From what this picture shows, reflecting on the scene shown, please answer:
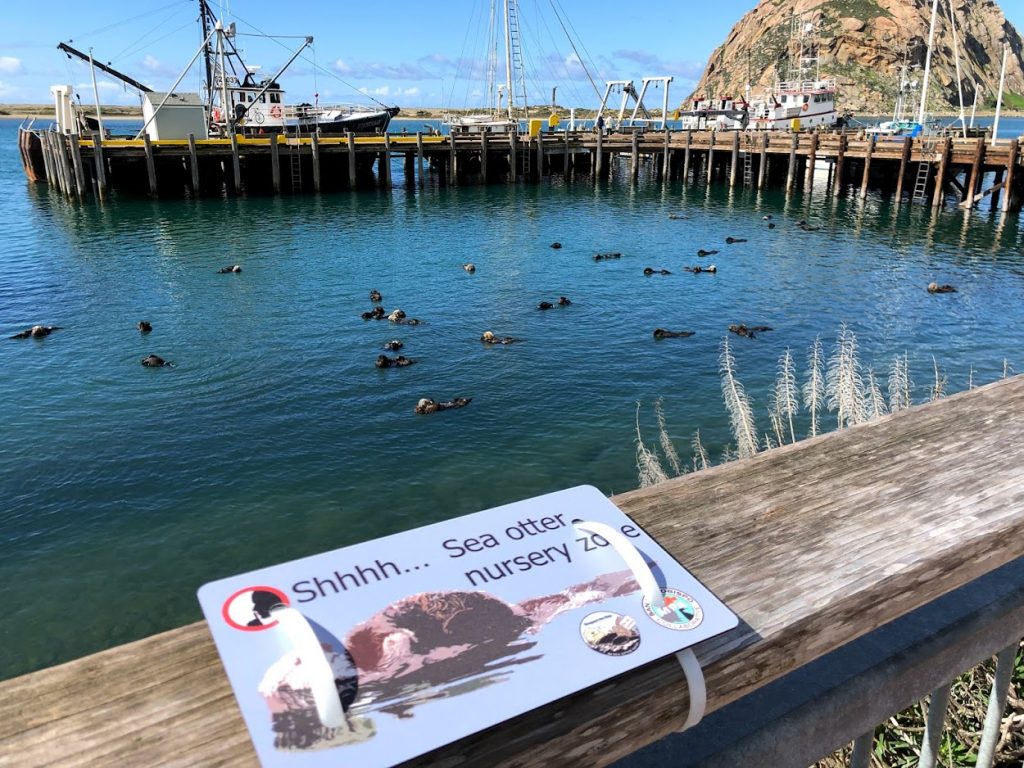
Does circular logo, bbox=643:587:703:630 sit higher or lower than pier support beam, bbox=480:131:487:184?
lower

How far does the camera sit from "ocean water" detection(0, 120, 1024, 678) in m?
10.6

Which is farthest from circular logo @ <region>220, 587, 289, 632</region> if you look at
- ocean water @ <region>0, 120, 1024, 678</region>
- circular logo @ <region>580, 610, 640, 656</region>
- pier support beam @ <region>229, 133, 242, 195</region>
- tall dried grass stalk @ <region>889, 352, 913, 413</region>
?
pier support beam @ <region>229, 133, 242, 195</region>

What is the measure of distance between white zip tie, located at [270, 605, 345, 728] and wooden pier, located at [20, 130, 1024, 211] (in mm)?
43235

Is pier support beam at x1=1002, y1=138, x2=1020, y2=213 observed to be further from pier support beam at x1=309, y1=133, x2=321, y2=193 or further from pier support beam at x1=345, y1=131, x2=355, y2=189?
pier support beam at x1=309, y1=133, x2=321, y2=193

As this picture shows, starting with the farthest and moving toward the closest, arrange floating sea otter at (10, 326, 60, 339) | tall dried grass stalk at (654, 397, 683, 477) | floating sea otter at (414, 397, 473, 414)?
floating sea otter at (10, 326, 60, 339)
floating sea otter at (414, 397, 473, 414)
tall dried grass stalk at (654, 397, 683, 477)

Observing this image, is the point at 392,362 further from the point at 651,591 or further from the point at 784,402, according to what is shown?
the point at 651,591

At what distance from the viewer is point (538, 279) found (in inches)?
1057

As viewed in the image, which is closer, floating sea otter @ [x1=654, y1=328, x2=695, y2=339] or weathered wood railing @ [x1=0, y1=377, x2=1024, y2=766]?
weathered wood railing @ [x1=0, y1=377, x2=1024, y2=766]

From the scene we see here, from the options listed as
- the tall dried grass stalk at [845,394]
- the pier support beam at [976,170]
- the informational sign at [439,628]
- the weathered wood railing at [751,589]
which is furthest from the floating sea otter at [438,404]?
the pier support beam at [976,170]

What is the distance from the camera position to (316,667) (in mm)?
1222

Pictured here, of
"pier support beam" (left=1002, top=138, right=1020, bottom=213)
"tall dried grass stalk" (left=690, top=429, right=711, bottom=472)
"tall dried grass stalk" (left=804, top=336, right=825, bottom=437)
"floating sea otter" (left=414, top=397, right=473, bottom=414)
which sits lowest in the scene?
"tall dried grass stalk" (left=690, top=429, right=711, bottom=472)

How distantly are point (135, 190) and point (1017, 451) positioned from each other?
52487mm

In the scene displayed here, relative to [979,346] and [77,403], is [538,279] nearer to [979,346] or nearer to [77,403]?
[979,346]

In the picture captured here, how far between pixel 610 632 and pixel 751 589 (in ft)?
1.19
